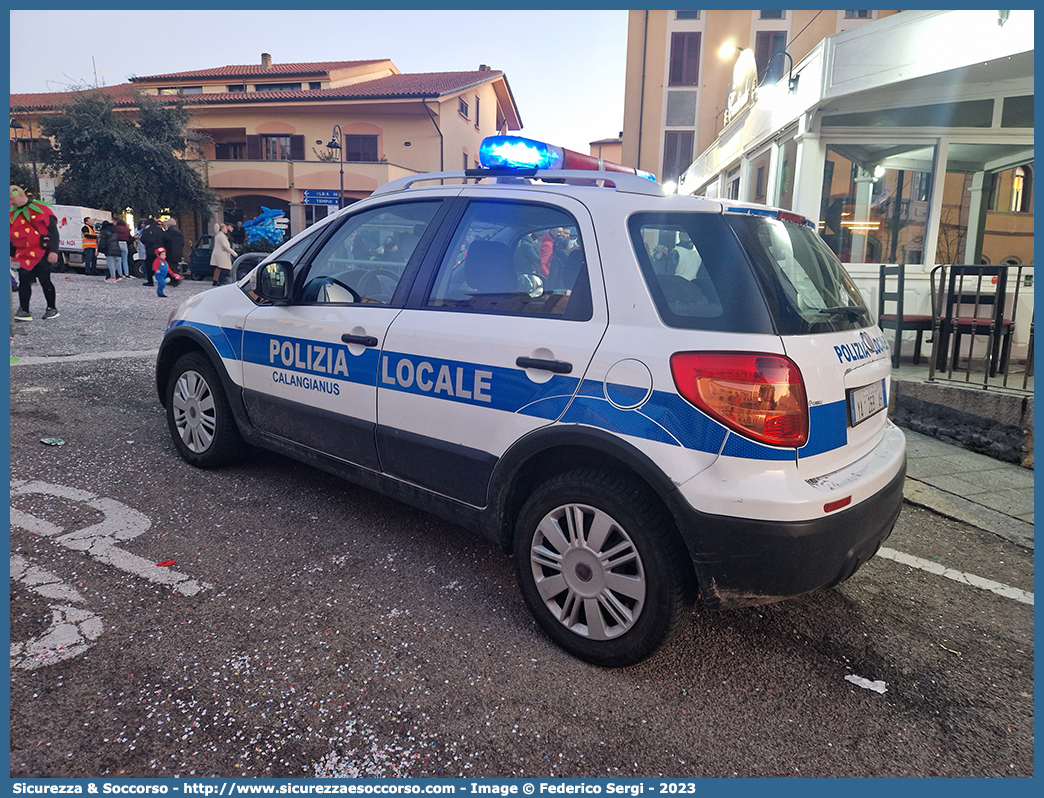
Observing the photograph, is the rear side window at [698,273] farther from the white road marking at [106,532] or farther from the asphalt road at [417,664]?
the white road marking at [106,532]

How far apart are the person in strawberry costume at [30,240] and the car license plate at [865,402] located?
33.2 ft

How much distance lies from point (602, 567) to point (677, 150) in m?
28.9

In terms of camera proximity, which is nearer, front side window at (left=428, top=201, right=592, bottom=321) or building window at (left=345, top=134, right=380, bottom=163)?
front side window at (left=428, top=201, right=592, bottom=321)

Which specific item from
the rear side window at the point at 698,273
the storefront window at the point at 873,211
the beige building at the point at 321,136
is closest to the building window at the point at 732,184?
the storefront window at the point at 873,211

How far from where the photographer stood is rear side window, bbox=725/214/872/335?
7.66 feet

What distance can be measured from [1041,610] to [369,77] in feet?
141

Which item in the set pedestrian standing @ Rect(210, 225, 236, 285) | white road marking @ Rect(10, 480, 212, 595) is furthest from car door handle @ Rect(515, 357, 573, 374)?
pedestrian standing @ Rect(210, 225, 236, 285)

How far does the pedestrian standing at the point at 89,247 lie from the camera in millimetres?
19719

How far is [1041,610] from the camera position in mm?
3105

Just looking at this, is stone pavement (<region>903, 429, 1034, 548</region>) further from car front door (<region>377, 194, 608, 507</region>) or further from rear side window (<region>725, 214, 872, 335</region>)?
car front door (<region>377, 194, 608, 507</region>)

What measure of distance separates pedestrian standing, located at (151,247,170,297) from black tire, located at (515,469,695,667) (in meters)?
14.8

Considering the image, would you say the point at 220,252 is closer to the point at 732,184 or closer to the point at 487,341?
the point at 732,184

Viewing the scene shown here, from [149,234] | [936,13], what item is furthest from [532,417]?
[149,234]

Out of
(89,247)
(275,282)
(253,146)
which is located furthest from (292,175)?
(275,282)
